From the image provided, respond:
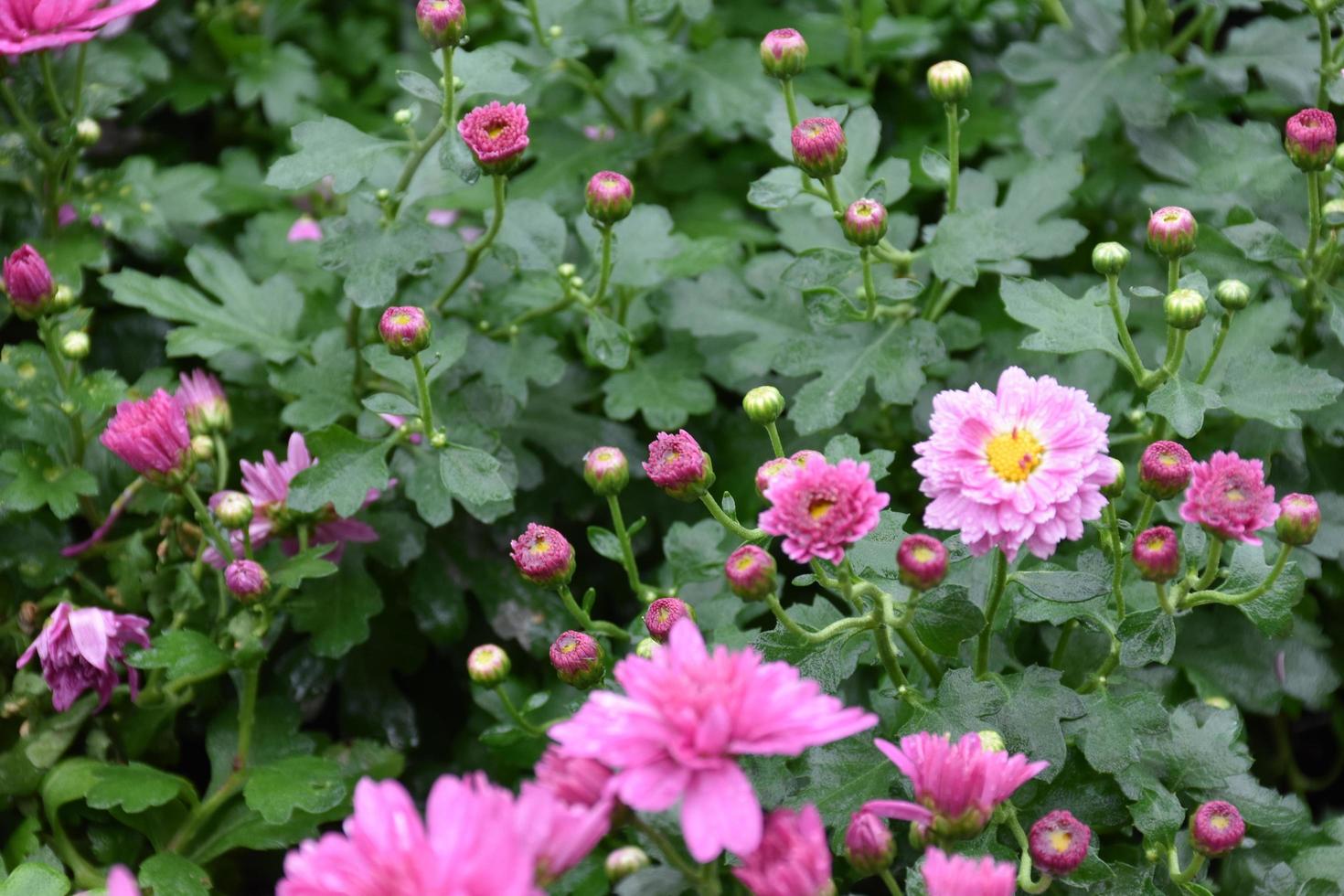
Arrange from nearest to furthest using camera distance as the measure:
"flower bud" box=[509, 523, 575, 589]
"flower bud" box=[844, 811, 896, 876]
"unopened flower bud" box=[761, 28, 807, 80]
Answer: "flower bud" box=[844, 811, 896, 876]
"flower bud" box=[509, 523, 575, 589]
"unopened flower bud" box=[761, 28, 807, 80]

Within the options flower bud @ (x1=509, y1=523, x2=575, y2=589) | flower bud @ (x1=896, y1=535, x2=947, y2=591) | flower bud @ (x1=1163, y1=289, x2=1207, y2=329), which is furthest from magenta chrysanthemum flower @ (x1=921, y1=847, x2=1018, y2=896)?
flower bud @ (x1=1163, y1=289, x2=1207, y2=329)

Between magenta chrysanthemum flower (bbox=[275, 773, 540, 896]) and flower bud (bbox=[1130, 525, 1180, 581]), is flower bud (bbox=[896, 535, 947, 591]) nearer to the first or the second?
flower bud (bbox=[1130, 525, 1180, 581])

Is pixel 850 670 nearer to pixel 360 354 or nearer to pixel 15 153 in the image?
pixel 360 354

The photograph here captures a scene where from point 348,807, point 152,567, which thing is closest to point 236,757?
point 348,807

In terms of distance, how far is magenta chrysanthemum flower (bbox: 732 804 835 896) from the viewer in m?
0.82

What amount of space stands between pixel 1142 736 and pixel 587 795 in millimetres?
616

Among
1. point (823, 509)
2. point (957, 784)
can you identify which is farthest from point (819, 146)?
point (957, 784)

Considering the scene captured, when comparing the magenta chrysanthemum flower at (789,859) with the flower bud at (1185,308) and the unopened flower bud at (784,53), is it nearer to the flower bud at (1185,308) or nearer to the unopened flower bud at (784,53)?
the flower bud at (1185,308)

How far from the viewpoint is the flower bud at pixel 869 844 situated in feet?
3.10

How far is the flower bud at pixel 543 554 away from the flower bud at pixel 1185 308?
59 cm

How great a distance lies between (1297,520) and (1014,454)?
231 millimetres

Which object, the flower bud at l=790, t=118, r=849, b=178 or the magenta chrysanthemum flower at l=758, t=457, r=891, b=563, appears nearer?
the magenta chrysanthemum flower at l=758, t=457, r=891, b=563

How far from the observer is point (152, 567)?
1600 millimetres

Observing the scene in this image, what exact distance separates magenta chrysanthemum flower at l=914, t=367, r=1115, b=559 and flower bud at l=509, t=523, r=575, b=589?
33cm
